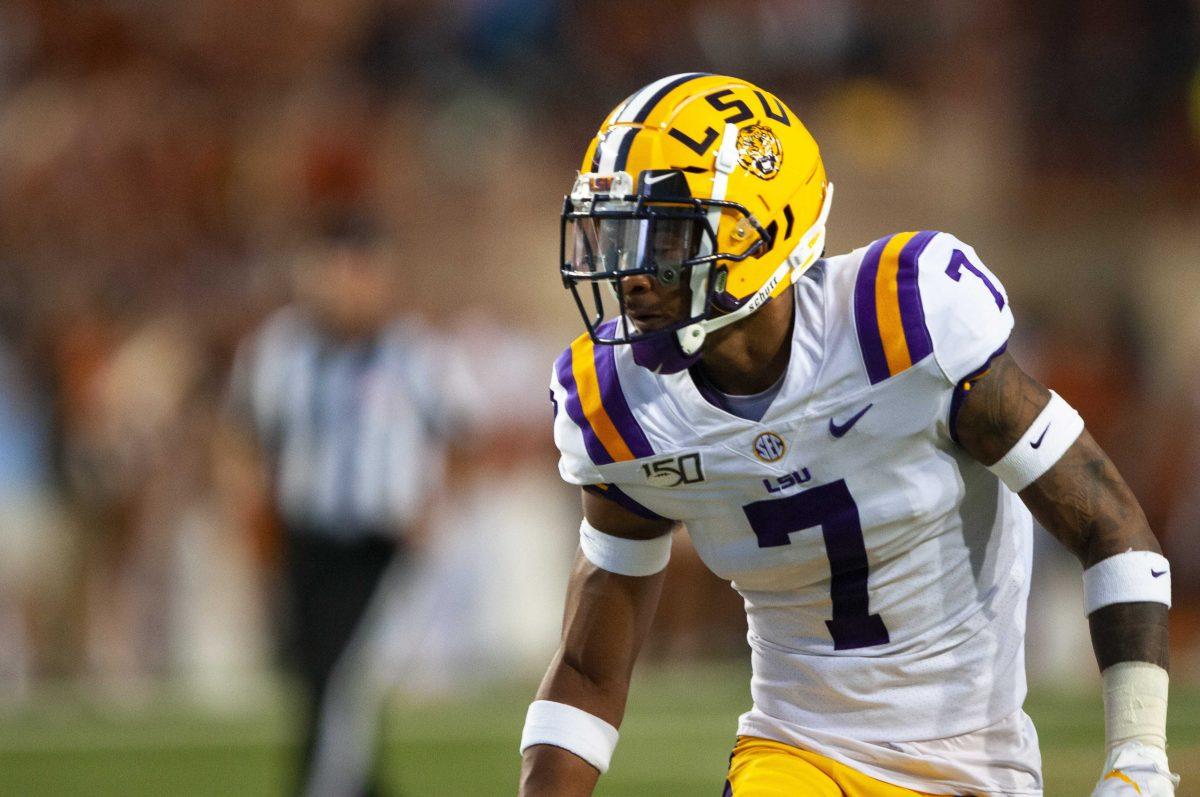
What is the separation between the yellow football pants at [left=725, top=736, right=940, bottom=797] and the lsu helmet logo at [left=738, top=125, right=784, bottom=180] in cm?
89

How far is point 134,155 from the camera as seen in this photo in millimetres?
11305

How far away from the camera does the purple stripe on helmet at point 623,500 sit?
2.73 m

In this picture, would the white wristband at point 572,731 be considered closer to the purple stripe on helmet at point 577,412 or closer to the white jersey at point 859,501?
the white jersey at point 859,501

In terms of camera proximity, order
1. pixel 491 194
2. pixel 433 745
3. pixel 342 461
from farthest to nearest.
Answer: pixel 491 194 → pixel 433 745 → pixel 342 461

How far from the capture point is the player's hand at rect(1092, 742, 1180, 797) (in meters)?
2.28

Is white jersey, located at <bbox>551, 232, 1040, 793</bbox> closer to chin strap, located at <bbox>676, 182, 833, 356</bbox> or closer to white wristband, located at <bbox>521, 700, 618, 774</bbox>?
chin strap, located at <bbox>676, 182, 833, 356</bbox>

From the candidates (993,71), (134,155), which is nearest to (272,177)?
(134,155)

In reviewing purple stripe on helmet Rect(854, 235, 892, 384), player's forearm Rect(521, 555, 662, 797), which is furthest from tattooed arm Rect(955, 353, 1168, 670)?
player's forearm Rect(521, 555, 662, 797)

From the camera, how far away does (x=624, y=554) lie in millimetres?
2770

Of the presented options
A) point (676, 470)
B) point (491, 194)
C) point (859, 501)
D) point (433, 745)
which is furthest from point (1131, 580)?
point (491, 194)

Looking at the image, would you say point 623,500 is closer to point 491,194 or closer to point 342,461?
point 342,461

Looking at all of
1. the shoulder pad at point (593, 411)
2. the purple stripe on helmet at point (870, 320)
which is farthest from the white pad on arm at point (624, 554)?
the purple stripe on helmet at point (870, 320)

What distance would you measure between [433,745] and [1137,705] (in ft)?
16.1

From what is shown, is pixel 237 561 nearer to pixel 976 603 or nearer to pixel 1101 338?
pixel 1101 338
